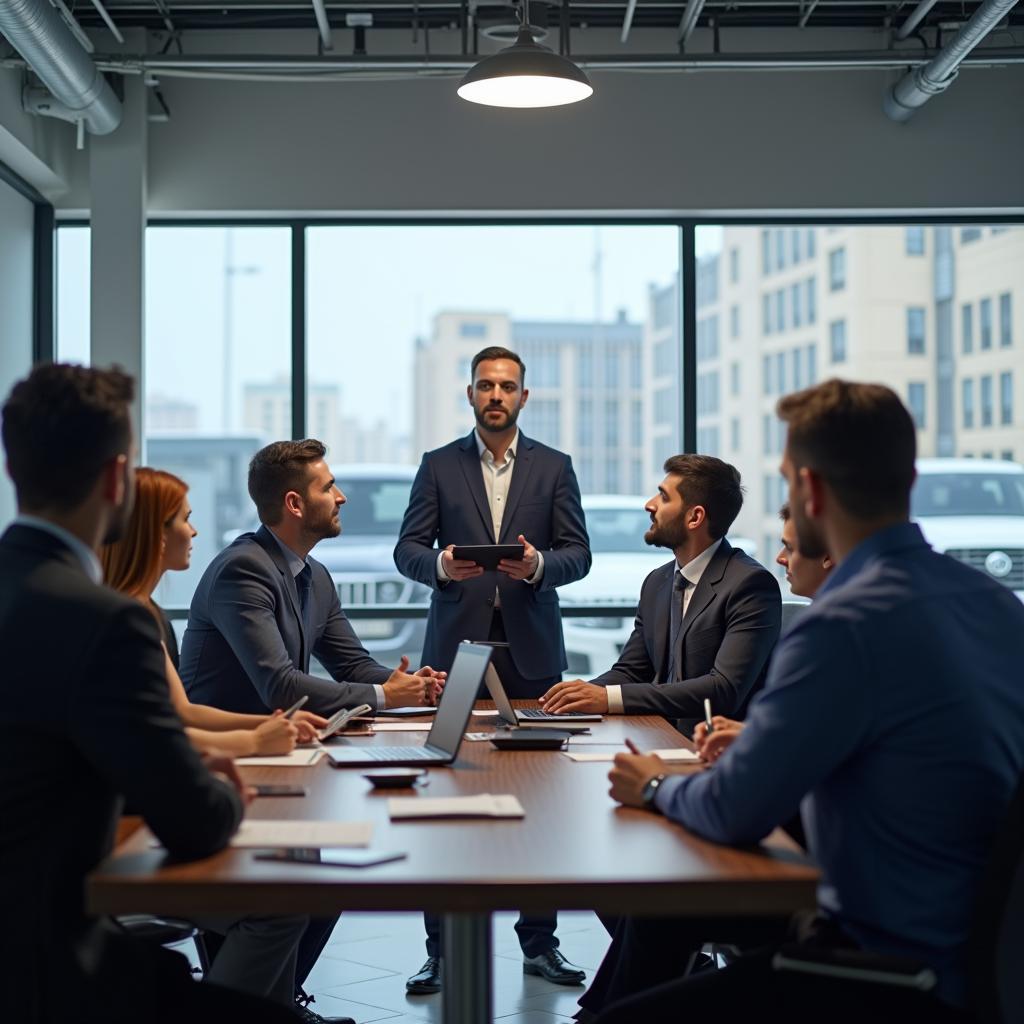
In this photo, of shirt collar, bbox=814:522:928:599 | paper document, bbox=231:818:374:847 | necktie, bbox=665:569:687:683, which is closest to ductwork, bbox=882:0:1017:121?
necktie, bbox=665:569:687:683

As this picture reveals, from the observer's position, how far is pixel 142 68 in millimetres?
5582

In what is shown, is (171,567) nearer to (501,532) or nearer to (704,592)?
(704,592)

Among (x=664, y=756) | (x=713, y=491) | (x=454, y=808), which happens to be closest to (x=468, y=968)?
(x=454, y=808)

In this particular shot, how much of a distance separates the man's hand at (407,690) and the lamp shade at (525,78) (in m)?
1.84

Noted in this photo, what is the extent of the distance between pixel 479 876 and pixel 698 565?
204 cm

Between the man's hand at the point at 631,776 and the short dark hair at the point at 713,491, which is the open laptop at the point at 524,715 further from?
the man's hand at the point at 631,776

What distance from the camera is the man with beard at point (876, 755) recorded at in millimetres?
1919

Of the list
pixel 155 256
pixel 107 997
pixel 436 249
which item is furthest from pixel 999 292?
pixel 107 997

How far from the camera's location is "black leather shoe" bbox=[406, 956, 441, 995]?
12.9 feet

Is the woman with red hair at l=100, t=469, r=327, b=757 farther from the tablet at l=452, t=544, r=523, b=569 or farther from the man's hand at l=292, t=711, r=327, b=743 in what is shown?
the tablet at l=452, t=544, r=523, b=569

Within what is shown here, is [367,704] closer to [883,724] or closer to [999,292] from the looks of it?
[883,724]

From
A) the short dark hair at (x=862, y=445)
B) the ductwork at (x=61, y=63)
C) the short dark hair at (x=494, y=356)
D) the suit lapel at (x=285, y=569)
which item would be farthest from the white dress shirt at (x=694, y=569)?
the ductwork at (x=61, y=63)

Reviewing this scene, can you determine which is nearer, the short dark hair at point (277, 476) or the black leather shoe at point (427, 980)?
the short dark hair at point (277, 476)

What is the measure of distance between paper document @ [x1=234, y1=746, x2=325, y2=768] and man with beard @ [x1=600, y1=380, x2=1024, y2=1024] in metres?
0.98
